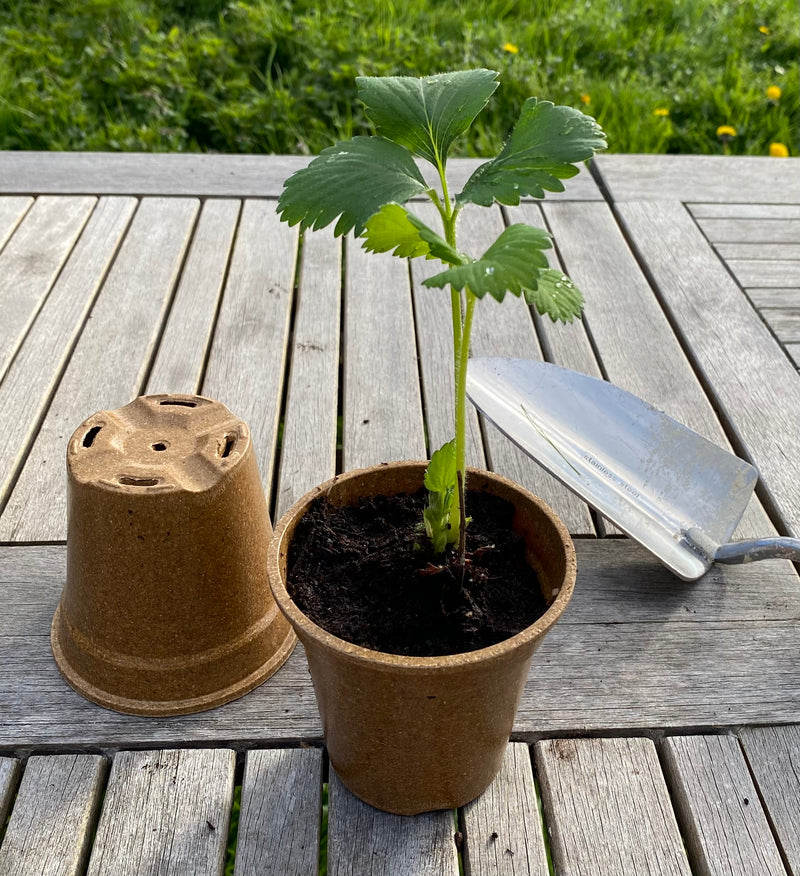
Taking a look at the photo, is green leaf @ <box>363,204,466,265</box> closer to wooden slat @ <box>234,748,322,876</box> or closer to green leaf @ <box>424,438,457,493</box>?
green leaf @ <box>424,438,457,493</box>

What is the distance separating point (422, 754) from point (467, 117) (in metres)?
0.62

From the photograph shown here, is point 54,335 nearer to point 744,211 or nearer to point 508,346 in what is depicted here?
point 508,346

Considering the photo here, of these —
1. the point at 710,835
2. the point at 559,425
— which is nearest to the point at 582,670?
the point at 710,835

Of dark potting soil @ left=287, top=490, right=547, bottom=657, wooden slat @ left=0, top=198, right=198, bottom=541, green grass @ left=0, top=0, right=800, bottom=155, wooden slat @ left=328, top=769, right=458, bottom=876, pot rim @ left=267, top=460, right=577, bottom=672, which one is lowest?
green grass @ left=0, top=0, right=800, bottom=155

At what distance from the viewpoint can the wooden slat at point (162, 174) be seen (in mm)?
2154

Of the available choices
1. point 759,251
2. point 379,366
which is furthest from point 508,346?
point 759,251

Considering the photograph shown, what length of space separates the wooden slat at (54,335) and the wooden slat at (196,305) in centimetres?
18

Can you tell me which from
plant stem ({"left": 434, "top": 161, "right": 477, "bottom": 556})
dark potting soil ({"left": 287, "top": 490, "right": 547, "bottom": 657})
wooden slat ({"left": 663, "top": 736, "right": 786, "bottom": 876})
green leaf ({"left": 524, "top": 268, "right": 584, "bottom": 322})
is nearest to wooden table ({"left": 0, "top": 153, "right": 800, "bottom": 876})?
wooden slat ({"left": 663, "top": 736, "right": 786, "bottom": 876})

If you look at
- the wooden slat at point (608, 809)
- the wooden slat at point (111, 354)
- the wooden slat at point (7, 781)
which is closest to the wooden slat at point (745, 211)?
the wooden slat at point (111, 354)

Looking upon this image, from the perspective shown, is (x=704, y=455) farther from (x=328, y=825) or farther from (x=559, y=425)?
(x=328, y=825)

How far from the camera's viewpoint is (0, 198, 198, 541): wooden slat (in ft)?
4.36

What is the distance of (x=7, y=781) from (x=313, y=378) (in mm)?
853

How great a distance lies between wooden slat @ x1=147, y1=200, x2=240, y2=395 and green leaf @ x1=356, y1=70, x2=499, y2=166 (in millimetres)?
887

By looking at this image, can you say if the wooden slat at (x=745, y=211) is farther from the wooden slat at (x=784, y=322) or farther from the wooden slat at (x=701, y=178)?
the wooden slat at (x=784, y=322)
